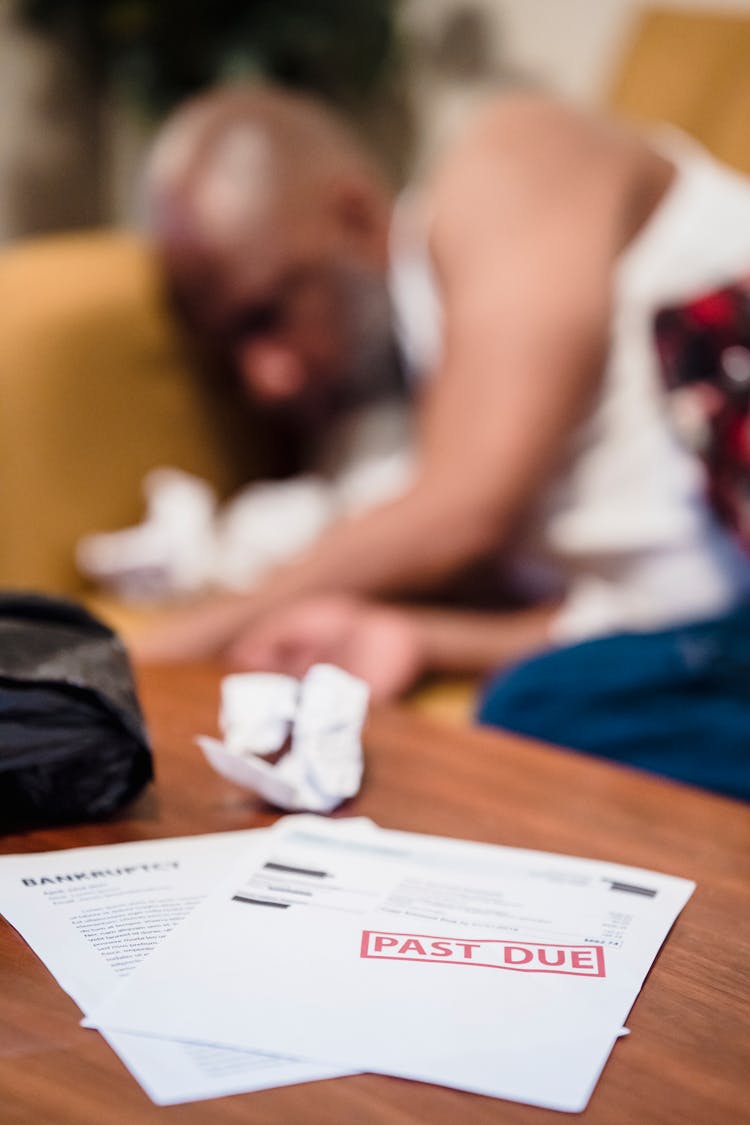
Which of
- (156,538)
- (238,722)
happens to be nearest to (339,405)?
(156,538)

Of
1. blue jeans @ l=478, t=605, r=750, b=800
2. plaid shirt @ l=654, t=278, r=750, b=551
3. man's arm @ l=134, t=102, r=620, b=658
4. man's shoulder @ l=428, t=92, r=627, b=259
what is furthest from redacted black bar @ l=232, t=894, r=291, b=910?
man's shoulder @ l=428, t=92, r=627, b=259

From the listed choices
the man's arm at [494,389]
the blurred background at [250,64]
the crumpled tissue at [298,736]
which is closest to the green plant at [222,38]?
the blurred background at [250,64]

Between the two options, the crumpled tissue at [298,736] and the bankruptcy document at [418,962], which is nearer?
the bankruptcy document at [418,962]

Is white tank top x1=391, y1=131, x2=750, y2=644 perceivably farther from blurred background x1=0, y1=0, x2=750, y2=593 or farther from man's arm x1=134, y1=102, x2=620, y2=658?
blurred background x1=0, y1=0, x2=750, y2=593

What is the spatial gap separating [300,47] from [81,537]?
49.5 inches

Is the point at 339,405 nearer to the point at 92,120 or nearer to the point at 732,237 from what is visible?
the point at 732,237

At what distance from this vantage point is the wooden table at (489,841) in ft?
1.53

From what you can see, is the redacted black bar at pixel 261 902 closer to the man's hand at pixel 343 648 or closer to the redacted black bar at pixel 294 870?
the redacted black bar at pixel 294 870

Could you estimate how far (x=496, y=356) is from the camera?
1227 mm

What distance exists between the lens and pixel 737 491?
116cm

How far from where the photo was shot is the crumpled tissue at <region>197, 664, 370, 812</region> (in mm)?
732

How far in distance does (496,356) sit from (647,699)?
1.33ft

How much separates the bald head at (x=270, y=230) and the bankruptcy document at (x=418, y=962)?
0.92 metres

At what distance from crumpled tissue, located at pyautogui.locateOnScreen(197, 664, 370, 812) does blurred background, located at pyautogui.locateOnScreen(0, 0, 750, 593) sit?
30.6 inches
